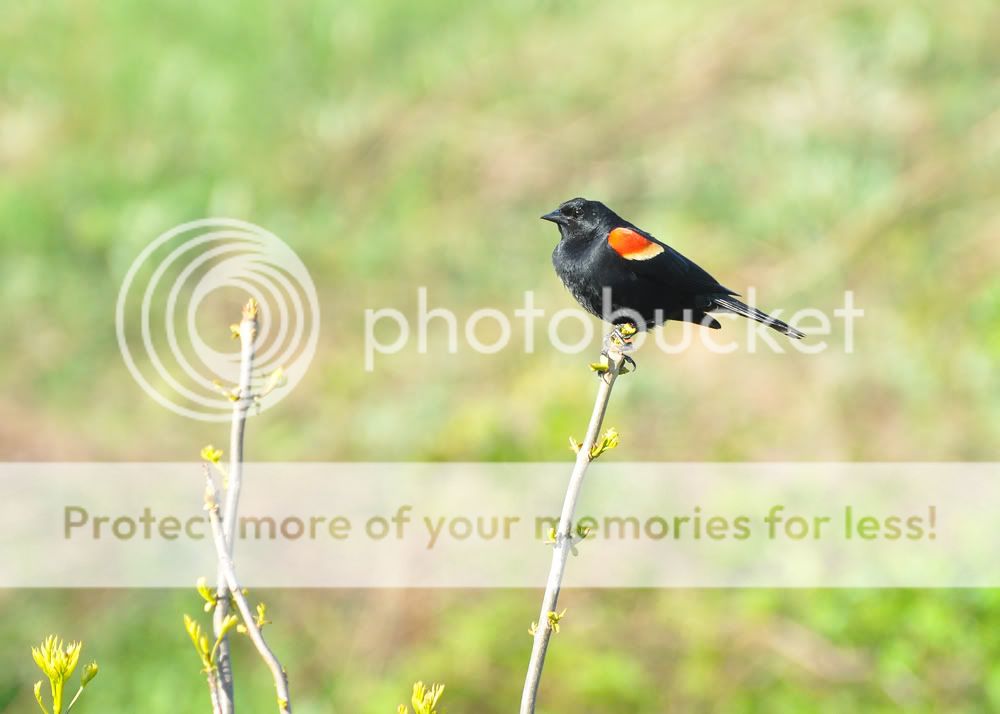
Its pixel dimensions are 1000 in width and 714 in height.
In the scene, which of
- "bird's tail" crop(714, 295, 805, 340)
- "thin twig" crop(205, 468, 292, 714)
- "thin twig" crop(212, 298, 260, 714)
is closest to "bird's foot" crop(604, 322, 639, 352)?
"bird's tail" crop(714, 295, 805, 340)

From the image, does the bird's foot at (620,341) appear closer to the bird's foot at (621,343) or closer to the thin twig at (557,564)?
the bird's foot at (621,343)

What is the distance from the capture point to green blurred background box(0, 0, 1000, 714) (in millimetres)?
5043

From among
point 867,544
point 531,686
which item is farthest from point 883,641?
point 531,686

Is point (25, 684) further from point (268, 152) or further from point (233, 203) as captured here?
point (268, 152)

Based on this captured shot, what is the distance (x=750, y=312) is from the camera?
2.90m

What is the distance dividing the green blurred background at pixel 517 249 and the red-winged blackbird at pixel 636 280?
2.38m

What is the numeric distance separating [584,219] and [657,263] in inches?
14.4

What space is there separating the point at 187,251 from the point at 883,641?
5.62 m

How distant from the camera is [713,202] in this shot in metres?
7.80

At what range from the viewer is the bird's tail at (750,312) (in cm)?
267

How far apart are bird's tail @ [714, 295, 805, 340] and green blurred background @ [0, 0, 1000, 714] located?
231 centimetres

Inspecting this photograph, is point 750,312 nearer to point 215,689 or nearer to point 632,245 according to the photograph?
point 632,245

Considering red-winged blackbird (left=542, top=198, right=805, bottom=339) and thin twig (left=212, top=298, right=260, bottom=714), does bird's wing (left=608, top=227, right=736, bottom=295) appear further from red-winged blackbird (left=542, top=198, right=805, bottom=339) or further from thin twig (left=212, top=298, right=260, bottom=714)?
thin twig (left=212, top=298, right=260, bottom=714)

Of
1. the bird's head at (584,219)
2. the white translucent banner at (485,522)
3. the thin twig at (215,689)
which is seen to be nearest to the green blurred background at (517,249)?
the white translucent banner at (485,522)
